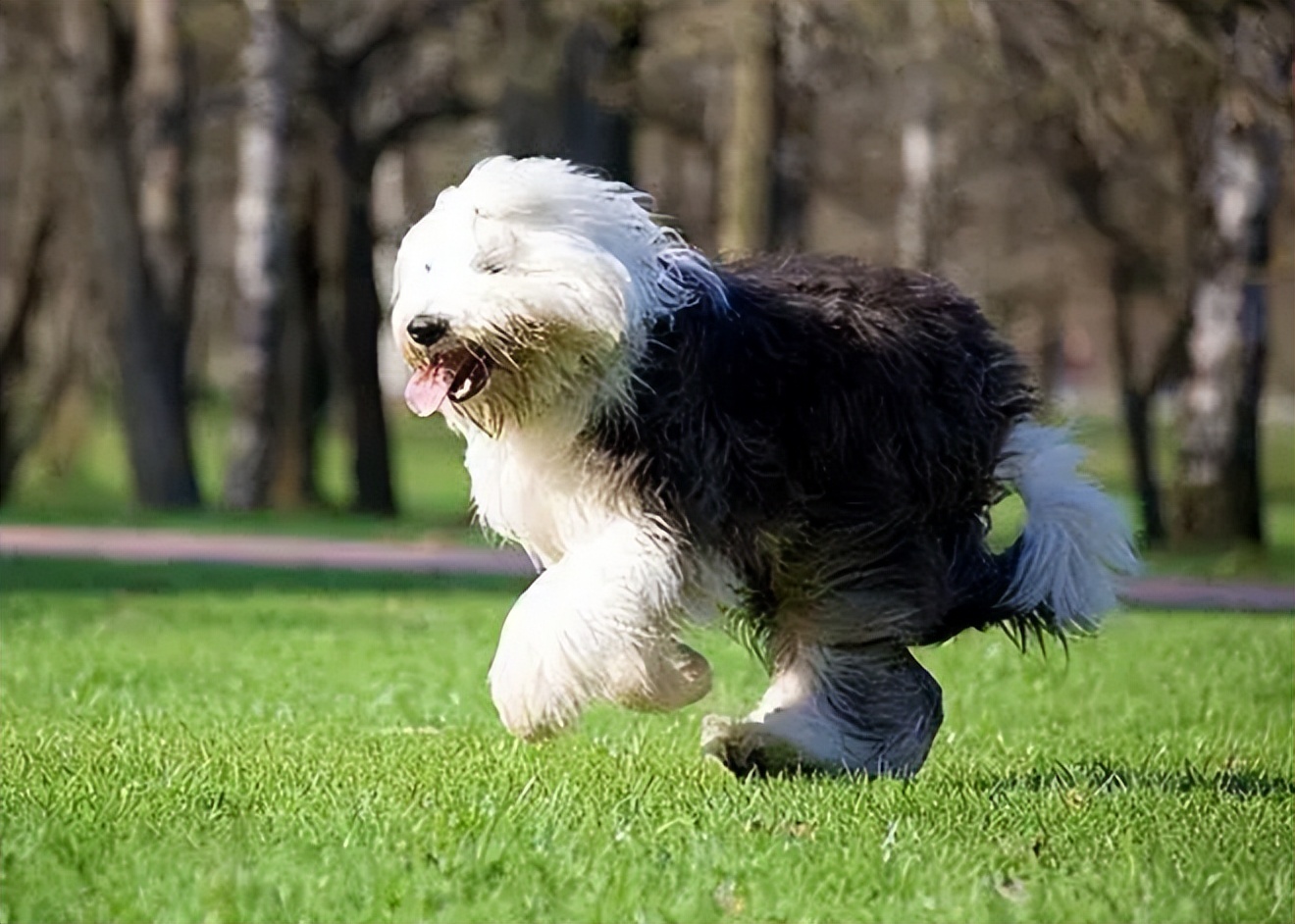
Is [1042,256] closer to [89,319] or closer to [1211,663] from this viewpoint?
[89,319]

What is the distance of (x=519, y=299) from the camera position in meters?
7.23

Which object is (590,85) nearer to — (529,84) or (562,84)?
(562,84)

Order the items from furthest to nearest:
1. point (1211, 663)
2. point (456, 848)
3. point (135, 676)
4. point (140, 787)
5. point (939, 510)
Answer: point (1211, 663) → point (135, 676) → point (939, 510) → point (140, 787) → point (456, 848)

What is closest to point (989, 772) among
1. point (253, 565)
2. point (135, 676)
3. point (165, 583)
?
point (135, 676)

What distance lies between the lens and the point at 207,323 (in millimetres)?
42750

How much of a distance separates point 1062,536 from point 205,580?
937cm

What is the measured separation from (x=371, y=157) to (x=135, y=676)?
16083mm

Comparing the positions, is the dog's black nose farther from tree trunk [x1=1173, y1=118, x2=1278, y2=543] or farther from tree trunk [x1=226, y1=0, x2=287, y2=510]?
tree trunk [x1=226, y1=0, x2=287, y2=510]

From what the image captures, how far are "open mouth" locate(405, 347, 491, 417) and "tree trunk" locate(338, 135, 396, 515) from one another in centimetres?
1884

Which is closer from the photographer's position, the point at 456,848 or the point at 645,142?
the point at 456,848

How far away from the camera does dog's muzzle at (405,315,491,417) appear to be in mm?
7250

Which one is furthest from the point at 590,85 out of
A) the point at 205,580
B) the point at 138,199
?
the point at 205,580

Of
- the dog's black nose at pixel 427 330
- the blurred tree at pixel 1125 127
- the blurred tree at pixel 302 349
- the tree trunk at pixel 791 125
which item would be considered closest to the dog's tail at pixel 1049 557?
the dog's black nose at pixel 427 330

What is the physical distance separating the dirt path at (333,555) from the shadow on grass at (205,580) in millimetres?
361
